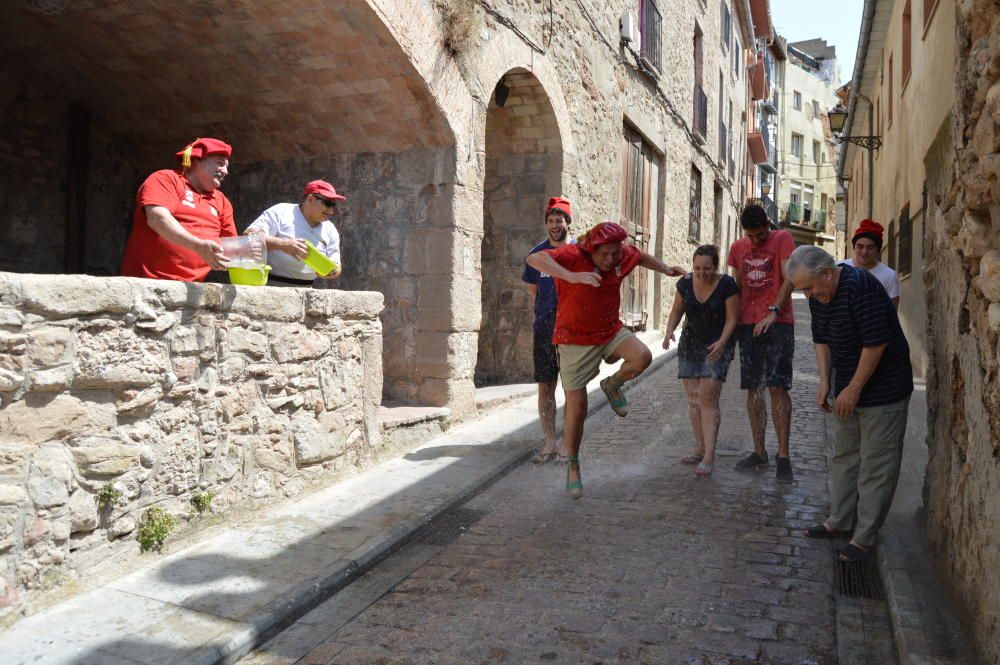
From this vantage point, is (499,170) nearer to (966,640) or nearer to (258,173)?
(258,173)

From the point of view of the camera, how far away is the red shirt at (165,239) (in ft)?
13.1

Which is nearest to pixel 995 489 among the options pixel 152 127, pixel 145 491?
pixel 145 491

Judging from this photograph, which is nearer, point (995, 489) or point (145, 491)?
point (995, 489)

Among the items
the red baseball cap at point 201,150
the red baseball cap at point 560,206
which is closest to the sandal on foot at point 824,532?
the red baseball cap at point 560,206

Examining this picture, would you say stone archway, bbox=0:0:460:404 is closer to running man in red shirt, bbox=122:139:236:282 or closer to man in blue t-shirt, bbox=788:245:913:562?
running man in red shirt, bbox=122:139:236:282

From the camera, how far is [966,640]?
8.66ft

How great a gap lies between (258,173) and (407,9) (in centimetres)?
227

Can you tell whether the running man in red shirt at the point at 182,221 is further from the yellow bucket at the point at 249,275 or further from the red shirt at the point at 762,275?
the red shirt at the point at 762,275

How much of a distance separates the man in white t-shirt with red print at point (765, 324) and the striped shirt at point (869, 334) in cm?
124

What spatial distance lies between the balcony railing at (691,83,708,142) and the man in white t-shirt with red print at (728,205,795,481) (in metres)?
11.4

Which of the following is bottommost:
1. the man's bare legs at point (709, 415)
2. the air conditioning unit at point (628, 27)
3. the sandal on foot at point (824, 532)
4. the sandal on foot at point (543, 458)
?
the sandal on foot at point (824, 532)

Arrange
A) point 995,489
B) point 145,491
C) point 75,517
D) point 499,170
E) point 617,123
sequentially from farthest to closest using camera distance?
point 617,123, point 499,170, point 145,491, point 75,517, point 995,489

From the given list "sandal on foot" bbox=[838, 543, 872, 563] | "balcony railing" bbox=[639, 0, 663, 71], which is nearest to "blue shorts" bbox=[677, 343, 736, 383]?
"sandal on foot" bbox=[838, 543, 872, 563]

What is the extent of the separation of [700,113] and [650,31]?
198 inches
